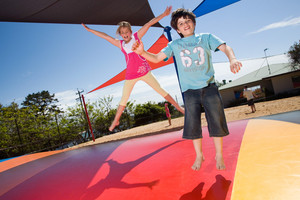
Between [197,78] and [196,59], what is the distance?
134 millimetres

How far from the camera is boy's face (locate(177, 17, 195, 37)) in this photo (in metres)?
1.26

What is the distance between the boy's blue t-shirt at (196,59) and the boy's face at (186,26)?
5 centimetres

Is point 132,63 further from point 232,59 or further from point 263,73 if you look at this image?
point 263,73

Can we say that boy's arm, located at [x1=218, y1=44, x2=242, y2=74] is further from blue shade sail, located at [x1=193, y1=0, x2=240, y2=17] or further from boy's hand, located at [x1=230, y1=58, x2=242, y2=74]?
blue shade sail, located at [x1=193, y1=0, x2=240, y2=17]

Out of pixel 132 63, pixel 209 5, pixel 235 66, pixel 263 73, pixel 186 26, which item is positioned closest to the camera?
pixel 235 66

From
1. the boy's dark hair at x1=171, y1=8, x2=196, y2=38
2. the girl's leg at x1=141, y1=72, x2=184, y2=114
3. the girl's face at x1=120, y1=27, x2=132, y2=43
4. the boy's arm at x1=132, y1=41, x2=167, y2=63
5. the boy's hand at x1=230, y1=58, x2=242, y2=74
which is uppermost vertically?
the girl's face at x1=120, y1=27, x2=132, y2=43

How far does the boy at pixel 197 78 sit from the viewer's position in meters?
1.16

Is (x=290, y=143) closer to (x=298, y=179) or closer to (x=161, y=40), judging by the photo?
(x=298, y=179)

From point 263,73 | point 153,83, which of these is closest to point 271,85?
point 263,73

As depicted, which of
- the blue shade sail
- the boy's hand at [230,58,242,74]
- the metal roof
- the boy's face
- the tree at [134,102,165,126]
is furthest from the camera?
the metal roof

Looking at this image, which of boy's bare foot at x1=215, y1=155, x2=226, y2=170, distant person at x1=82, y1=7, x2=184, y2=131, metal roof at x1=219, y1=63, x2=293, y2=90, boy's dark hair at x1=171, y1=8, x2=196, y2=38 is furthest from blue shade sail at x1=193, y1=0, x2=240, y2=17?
metal roof at x1=219, y1=63, x2=293, y2=90

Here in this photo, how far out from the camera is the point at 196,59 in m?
1.21

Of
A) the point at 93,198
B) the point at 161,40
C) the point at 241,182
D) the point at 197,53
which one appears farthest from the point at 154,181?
the point at 161,40

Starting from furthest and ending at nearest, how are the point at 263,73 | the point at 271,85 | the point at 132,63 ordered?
the point at 263,73
the point at 271,85
the point at 132,63
